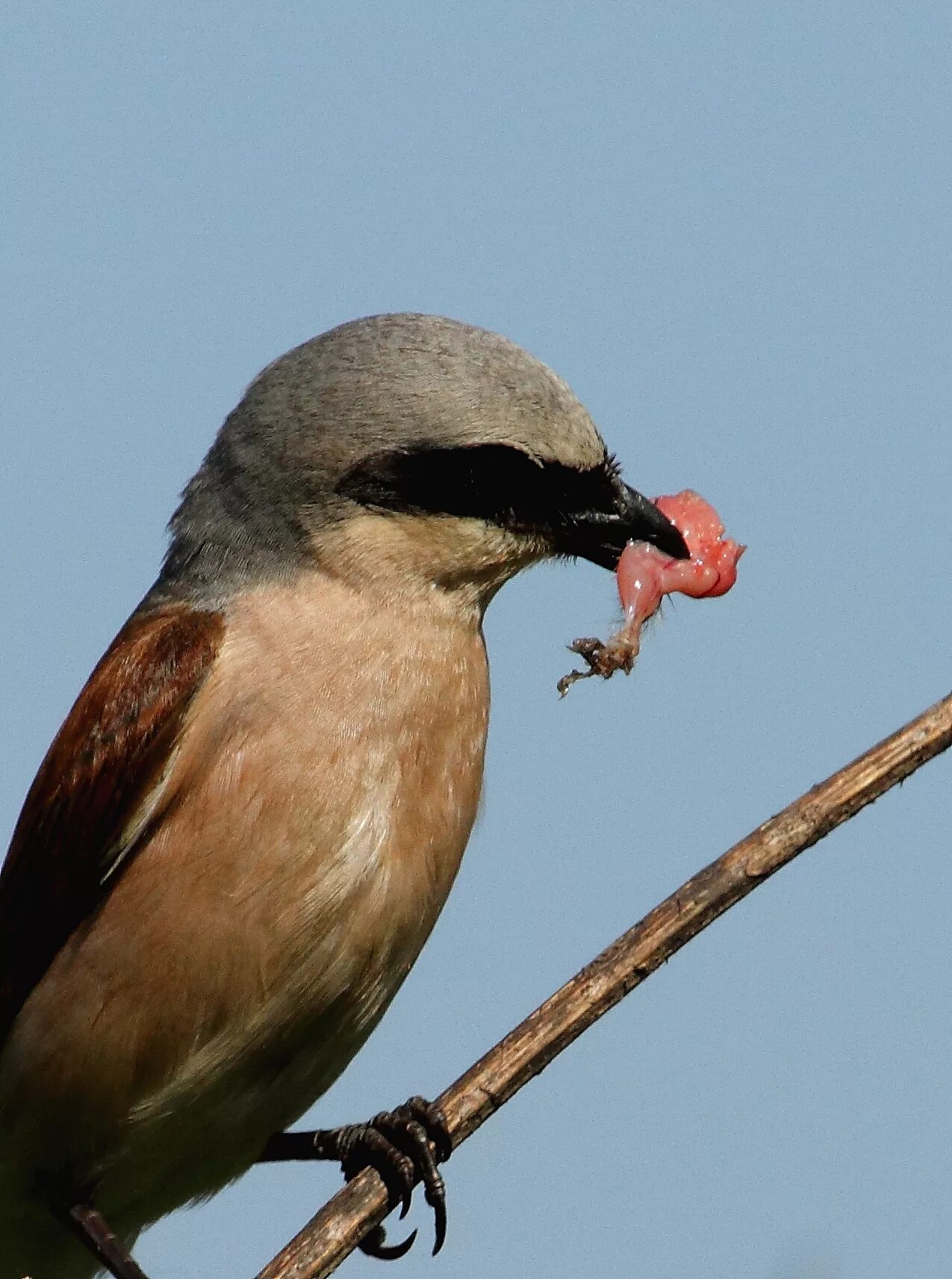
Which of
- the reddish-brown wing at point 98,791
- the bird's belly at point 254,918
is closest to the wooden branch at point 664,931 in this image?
the bird's belly at point 254,918

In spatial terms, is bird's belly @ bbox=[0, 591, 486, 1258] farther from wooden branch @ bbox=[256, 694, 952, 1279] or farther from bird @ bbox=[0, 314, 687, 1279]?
wooden branch @ bbox=[256, 694, 952, 1279]

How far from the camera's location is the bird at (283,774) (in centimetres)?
429


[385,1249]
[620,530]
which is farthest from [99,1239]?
[620,530]

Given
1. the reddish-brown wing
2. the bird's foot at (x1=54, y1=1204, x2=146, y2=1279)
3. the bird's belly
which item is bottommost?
the bird's foot at (x1=54, y1=1204, x2=146, y2=1279)

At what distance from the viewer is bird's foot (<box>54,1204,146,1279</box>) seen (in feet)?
15.4

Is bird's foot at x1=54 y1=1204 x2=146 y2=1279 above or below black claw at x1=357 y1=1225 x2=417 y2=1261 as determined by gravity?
above

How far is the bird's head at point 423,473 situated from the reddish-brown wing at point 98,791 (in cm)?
23

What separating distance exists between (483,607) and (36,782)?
130 cm

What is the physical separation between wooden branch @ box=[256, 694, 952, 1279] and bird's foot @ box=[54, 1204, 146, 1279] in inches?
51.4

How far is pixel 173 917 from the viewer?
430 centimetres

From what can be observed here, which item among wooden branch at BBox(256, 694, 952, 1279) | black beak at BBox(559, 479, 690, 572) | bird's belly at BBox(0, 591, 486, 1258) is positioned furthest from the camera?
black beak at BBox(559, 479, 690, 572)

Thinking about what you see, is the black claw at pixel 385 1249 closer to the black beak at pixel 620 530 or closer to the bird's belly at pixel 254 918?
the bird's belly at pixel 254 918

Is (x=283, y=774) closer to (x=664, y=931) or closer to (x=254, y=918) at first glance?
(x=254, y=918)

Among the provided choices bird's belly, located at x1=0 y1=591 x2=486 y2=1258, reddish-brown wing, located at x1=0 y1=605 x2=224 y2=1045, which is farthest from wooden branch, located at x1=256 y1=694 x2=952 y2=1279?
reddish-brown wing, located at x1=0 y1=605 x2=224 y2=1045
